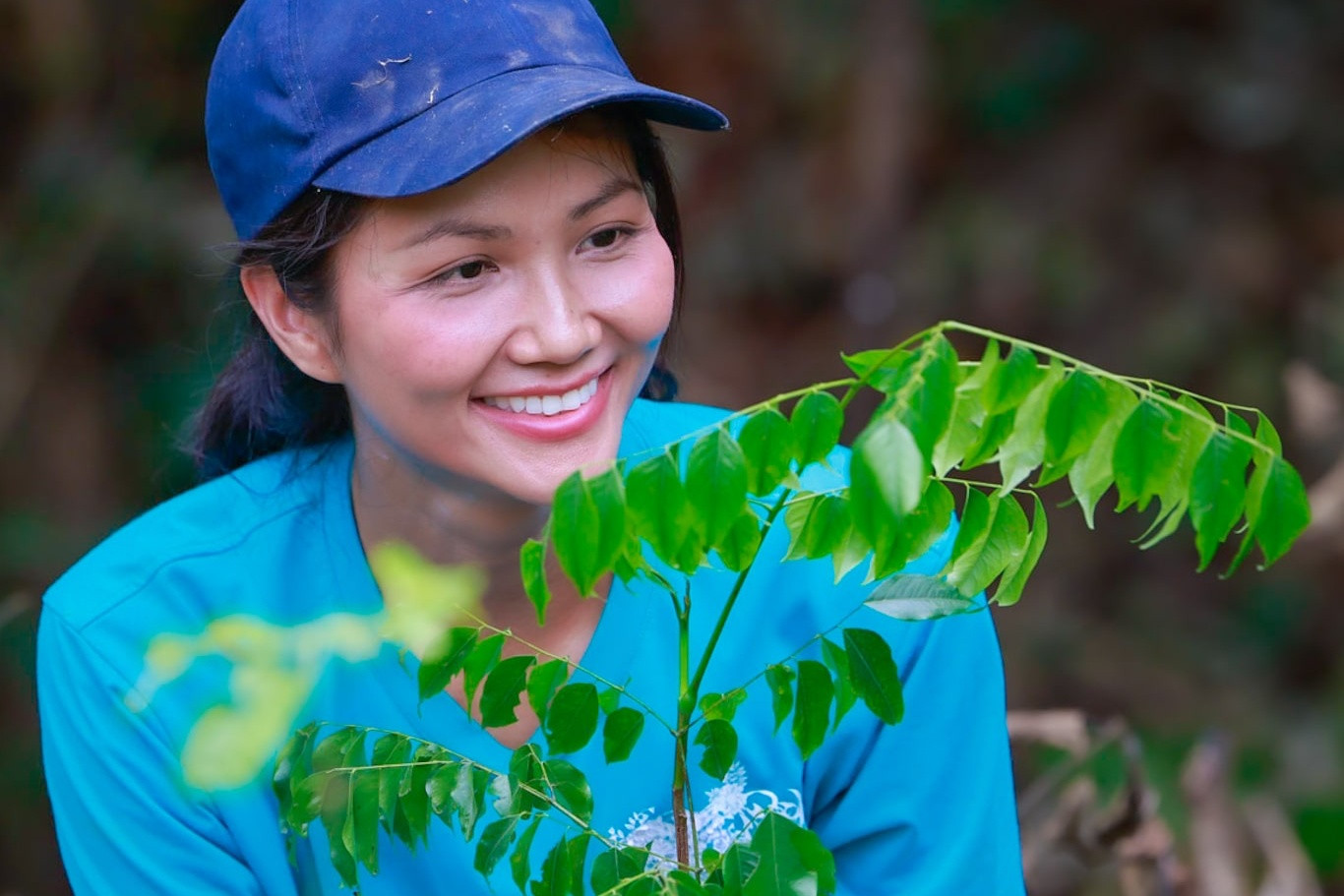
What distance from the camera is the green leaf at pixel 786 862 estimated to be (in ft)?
2.93

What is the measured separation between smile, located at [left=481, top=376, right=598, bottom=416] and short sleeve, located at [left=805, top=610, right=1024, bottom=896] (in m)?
0.32

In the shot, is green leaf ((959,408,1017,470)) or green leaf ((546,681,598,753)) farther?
green leaf ((546,681,598,753))

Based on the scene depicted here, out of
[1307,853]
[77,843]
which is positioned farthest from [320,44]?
[1307,853]

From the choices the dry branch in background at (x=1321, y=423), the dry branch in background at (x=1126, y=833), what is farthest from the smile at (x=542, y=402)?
the dry branch in background at (x=1321, y=423)

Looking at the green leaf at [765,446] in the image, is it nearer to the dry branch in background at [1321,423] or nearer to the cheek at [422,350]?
the cheek at [422,350]

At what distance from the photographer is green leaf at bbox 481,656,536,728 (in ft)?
3.27

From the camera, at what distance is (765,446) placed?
2.83ft

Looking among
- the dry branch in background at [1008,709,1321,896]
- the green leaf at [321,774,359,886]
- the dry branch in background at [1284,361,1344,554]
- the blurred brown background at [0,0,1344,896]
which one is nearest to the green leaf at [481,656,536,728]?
the green leaf at [321,774,359,886]

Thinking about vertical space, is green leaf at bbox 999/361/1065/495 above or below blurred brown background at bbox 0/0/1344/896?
above

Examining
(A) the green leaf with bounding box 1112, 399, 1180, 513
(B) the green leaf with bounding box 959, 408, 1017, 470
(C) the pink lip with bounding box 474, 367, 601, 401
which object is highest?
(A) the green leaf with bounding box 1112, 399, 1180, 513

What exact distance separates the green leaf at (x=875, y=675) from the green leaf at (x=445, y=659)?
0.23m

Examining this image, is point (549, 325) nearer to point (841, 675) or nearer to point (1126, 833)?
point (841, 675)

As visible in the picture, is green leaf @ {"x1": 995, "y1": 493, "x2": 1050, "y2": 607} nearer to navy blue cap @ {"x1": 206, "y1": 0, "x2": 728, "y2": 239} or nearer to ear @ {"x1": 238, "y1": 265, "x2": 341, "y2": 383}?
navy blue cap @ {"x1": 206, "y1": 0, "x2": 728, "y2": 239}

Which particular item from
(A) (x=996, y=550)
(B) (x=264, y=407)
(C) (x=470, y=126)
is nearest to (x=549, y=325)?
(C) (x=470, y=126)
